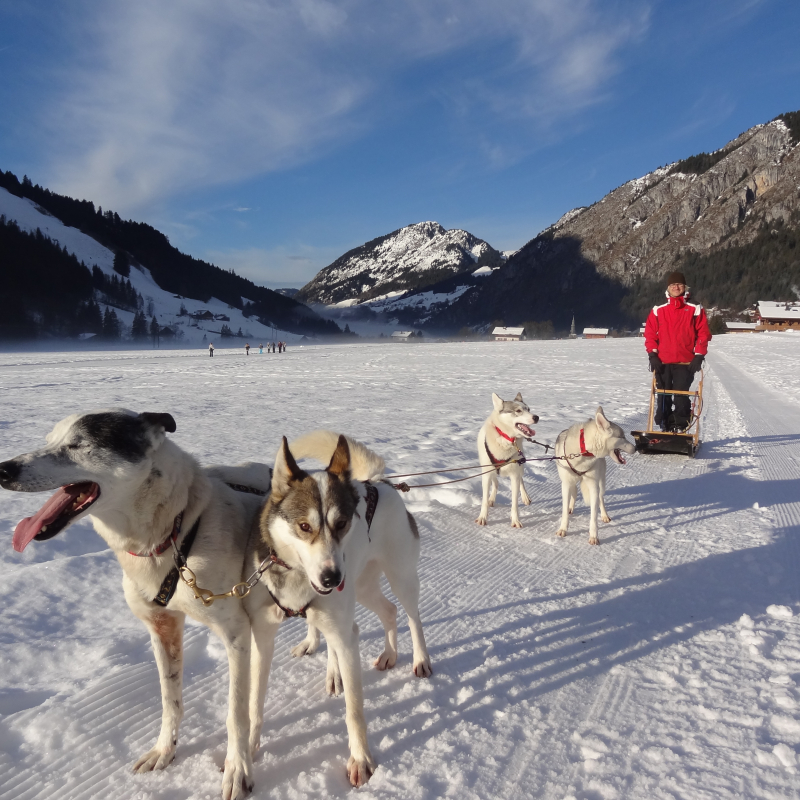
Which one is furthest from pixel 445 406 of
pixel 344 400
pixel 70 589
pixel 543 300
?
pixel 543 300

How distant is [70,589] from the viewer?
12.1 ft

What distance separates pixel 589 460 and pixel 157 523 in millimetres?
4380

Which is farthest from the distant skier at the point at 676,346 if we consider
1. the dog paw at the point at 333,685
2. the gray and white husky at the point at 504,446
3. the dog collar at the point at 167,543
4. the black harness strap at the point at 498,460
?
the dog collar at the point at 167,543

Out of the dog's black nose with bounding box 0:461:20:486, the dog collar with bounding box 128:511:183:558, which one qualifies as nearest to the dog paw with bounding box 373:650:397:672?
the dog collar with bounding box 128:511:183:558

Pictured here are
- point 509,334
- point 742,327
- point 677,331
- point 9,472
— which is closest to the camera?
point 9,472

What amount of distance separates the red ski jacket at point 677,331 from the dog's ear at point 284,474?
7161mm

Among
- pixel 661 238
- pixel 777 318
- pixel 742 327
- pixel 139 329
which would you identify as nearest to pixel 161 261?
pixel 139 329

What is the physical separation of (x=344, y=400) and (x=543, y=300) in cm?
16848

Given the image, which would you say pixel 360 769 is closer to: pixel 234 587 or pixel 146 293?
pixel 234 587

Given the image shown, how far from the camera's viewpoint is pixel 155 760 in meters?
2.37

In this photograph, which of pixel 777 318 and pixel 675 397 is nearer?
pixel 675 397

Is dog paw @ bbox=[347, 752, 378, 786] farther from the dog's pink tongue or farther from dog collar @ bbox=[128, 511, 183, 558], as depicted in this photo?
the dog's pink tongue

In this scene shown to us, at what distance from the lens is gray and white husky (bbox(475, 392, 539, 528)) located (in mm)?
5566

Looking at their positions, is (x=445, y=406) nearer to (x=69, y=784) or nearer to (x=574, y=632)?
(x=574, y=632)
